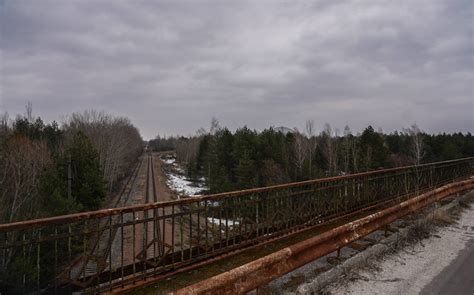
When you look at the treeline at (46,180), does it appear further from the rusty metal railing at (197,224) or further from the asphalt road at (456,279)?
the asphalt road at (456,279)

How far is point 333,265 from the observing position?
16.5 feet

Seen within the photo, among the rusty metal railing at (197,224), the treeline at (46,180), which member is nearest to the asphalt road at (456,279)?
the rusty metal railing at (197,224)

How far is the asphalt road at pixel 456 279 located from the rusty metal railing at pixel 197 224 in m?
2.76

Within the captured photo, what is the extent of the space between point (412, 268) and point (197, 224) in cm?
332

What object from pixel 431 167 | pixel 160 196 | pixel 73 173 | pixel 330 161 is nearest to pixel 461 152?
pixel 330 161

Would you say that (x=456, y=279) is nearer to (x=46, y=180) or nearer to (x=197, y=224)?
(x=197, y=224)

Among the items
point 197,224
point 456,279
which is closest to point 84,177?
point 197,224

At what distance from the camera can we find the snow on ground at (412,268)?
430cm

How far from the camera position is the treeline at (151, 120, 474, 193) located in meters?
47.2

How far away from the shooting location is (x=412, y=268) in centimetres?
509

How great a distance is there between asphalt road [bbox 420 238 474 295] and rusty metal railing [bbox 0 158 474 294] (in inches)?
109

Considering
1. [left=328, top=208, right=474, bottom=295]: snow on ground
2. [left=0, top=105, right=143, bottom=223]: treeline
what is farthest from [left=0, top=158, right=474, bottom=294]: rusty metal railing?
[left=0, top=105, right=143, bottom=223]: treeline

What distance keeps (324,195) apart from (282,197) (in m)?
1.58

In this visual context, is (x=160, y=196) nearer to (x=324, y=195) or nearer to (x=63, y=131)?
(x=63, y=131)
